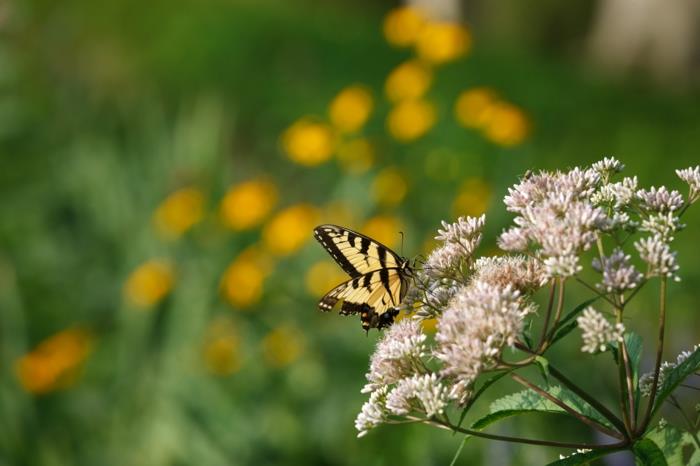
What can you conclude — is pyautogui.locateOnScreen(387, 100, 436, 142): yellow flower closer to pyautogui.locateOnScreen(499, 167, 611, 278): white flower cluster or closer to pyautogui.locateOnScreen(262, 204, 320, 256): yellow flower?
pyautogui.locateOnScreen(262, 204, 320, 256): yellow flower

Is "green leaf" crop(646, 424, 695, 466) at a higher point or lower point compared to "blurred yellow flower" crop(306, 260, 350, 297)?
lower

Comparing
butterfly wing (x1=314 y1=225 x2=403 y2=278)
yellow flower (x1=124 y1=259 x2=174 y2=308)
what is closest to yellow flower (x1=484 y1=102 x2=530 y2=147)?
yellow flower (x1=124 y1=259 x2=174 y2=308)

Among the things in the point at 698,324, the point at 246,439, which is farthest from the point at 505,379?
the point at 698,324

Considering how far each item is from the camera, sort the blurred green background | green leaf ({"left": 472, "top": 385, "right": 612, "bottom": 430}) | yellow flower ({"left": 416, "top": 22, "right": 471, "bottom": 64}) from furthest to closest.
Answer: yellow flower ({"left": 416, "top": 22, "right": 471, "bottom": 64}) → the blurred green background → green leaf ({"left": 472, "top": 385, "right": 612, "bottom": 430})

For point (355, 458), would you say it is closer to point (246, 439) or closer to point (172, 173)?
point (246, 439)

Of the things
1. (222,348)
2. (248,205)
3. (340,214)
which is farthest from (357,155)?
(222,348)

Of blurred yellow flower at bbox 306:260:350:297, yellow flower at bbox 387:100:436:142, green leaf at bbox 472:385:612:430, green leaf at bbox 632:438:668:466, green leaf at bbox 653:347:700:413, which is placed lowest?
green leaf at bbox 632:438:668:466

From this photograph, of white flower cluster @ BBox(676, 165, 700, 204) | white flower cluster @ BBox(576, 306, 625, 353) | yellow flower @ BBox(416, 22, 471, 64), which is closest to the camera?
white flower cluster @ BBox(576, 306, 625, 353)
